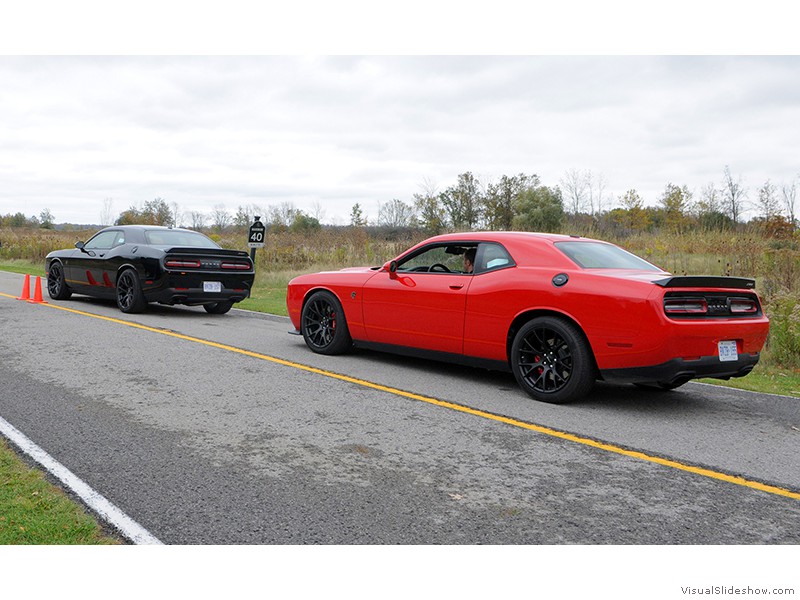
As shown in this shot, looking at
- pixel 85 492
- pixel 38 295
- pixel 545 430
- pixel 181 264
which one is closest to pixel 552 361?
pixel 545 430

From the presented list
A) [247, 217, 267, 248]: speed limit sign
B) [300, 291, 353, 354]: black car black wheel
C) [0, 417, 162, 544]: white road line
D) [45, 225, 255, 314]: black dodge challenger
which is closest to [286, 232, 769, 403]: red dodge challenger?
[300, 291, 353, 354]: black car black wheel

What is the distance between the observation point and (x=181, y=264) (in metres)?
11.7

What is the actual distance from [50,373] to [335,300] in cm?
303

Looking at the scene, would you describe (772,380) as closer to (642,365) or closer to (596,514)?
(642,365)

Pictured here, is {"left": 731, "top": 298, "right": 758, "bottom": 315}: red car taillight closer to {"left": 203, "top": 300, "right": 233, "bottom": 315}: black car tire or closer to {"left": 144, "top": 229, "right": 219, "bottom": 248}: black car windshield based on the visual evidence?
{"left": 144, "top": 229, "right": 219, "bottom": 248}: black car windshield

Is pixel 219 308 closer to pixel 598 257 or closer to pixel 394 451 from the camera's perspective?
pixel 598 257

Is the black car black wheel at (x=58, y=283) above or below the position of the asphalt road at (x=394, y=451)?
above

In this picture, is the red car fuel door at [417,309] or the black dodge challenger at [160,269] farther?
the black dodge challenger at [160,269]

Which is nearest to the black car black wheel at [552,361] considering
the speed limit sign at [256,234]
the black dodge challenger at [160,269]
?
the black dodge challenger at [160,269]

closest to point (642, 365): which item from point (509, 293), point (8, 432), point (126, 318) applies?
point (509, 293)

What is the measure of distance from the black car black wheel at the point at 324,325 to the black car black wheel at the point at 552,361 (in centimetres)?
247

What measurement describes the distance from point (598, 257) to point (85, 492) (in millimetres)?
4679

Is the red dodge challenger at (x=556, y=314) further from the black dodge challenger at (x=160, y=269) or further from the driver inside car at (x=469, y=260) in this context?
the black dodge challenger at (x=160, y=269)

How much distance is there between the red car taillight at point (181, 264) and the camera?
11625 millimetres
